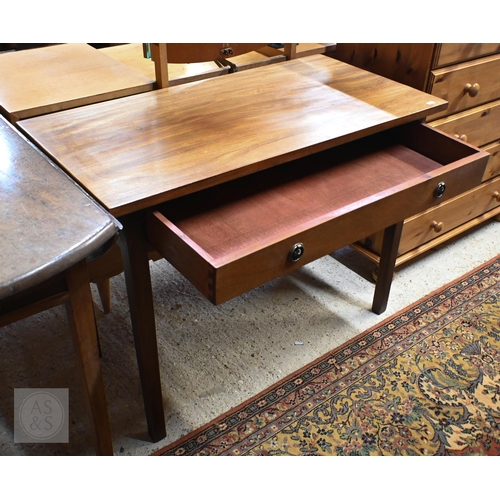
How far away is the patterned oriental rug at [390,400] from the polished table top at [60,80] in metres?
0.85

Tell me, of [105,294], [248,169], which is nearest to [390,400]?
[248,169]

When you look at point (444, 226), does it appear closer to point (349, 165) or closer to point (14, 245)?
point (349, 165)

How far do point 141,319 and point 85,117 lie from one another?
470mm

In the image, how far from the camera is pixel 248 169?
46.3 inches

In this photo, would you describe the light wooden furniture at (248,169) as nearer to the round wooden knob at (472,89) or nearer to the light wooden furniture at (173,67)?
the light wooden furniture at (173,67)

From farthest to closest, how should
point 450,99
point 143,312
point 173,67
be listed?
point 450,99
point 173,67
point 143,312

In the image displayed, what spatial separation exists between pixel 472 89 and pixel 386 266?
1.89ft

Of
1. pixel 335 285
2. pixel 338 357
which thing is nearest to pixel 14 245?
pixel 338 357

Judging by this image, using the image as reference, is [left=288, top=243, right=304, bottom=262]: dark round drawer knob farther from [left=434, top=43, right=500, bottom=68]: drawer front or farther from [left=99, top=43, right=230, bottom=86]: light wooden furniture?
[left=434, top=43, right=500, bottom=68]: drawer front

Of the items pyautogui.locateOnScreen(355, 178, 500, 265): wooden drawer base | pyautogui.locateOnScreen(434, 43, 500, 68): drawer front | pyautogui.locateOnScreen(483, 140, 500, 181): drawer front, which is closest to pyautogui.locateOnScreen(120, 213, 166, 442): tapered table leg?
pyautogui.locateOnScreen(355, 178, 500, 265): wooden drawer base

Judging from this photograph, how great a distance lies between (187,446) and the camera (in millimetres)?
1425

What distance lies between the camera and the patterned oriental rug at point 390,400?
1429 millimetres

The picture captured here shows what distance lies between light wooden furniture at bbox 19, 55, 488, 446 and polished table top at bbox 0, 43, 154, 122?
5 cm
